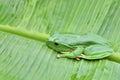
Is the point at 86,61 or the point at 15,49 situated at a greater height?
the point at 86,61

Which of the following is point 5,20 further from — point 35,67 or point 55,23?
point 35,67

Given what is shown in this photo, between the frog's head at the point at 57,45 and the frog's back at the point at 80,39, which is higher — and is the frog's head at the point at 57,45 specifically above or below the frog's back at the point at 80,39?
below

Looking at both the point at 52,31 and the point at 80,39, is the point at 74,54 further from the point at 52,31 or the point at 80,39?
the point at 52,31

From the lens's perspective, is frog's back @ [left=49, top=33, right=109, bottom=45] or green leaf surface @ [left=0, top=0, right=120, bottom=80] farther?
frog's back @ [left=49, top=33, right=109, bottom=45]

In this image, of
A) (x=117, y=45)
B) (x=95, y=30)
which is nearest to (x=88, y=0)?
(x=95, y=30)

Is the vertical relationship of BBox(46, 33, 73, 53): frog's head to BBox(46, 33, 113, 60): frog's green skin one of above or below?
below
